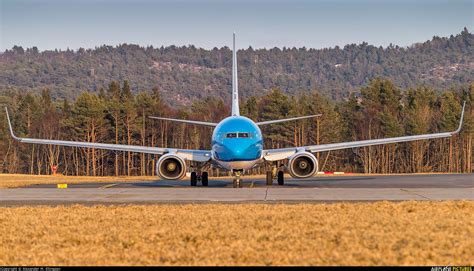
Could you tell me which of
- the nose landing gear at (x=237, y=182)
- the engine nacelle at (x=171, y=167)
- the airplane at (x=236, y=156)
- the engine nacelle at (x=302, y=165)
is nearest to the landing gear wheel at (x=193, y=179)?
the airplane at (x=236, y=156)

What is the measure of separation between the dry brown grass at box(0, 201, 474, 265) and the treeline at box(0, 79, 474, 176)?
319 ft

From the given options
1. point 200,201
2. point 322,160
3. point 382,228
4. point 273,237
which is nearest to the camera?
point 273,237

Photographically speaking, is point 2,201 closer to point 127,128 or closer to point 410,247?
point 410,247

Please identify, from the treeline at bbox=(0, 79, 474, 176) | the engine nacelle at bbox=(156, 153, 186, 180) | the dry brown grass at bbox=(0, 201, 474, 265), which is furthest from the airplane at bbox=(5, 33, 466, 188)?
the treeline at bbox=(0, 79, 474, 176)

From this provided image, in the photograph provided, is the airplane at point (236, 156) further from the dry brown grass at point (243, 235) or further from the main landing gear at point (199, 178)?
the dry brown grass at point (243, 235)

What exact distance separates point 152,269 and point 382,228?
6.37 m

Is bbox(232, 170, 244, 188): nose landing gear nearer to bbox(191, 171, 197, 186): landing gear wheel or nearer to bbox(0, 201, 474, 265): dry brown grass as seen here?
bbox(191, 171, 197, 186): landing gear wheel

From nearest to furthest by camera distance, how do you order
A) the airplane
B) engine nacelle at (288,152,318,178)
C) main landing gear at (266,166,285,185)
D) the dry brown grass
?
the dry brown grass
the airplane
engine nacelle at (288,152,318,178)
main landing gear at (266,166,285,185)

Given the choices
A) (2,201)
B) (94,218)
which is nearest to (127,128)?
(2,201)

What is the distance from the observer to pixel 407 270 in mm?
12750

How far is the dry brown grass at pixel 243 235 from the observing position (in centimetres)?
1424

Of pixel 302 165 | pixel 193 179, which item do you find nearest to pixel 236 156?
pixel 302 165

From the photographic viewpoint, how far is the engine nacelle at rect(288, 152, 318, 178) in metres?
42.5

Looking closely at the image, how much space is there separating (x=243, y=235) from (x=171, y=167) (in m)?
26.3
